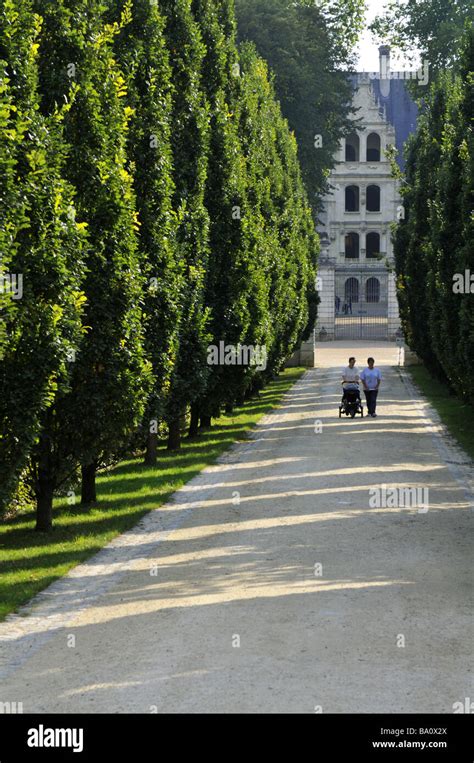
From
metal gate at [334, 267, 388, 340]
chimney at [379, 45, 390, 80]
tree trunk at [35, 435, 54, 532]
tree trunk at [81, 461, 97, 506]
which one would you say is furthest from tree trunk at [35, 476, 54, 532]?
chimney at [379, 45, 390, 80]

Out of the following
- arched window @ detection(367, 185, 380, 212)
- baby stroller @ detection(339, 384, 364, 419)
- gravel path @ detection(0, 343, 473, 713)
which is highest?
arched window @ detection(367, 185, 380, 212)

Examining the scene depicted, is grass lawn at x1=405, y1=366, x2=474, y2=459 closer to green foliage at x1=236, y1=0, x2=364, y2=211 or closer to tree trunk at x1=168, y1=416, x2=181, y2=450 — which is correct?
tree trunk at x1=168, y1=416, x2=181, y2=450

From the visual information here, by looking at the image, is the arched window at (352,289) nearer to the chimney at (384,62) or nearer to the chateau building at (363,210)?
the chateau building at (363,210)

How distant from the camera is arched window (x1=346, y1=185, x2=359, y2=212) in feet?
324

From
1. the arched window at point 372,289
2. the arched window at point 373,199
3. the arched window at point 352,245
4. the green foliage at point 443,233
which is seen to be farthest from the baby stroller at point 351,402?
the arched window at point 373,199

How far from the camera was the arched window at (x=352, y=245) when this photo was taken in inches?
3925

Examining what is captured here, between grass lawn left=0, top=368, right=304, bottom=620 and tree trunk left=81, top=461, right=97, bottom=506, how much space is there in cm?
22

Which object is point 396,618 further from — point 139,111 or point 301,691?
point 139,111

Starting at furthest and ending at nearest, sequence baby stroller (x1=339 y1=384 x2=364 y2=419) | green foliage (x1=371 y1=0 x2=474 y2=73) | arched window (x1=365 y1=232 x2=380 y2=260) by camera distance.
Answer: arched window (x1=365 y1=232 x2=380 y2=260), green foliage (x1=371 y1=0 x2=474 y2=73), baby stroller (x1=339 y1=384 x2=364 y2=419)

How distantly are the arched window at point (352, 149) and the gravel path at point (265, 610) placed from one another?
262 ft

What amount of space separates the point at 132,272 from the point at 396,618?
322 inches

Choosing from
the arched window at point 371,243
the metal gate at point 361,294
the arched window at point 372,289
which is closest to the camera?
the metal gate at point 361,294

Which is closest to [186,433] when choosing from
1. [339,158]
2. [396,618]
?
[396,618]

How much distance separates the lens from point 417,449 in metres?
25.0
